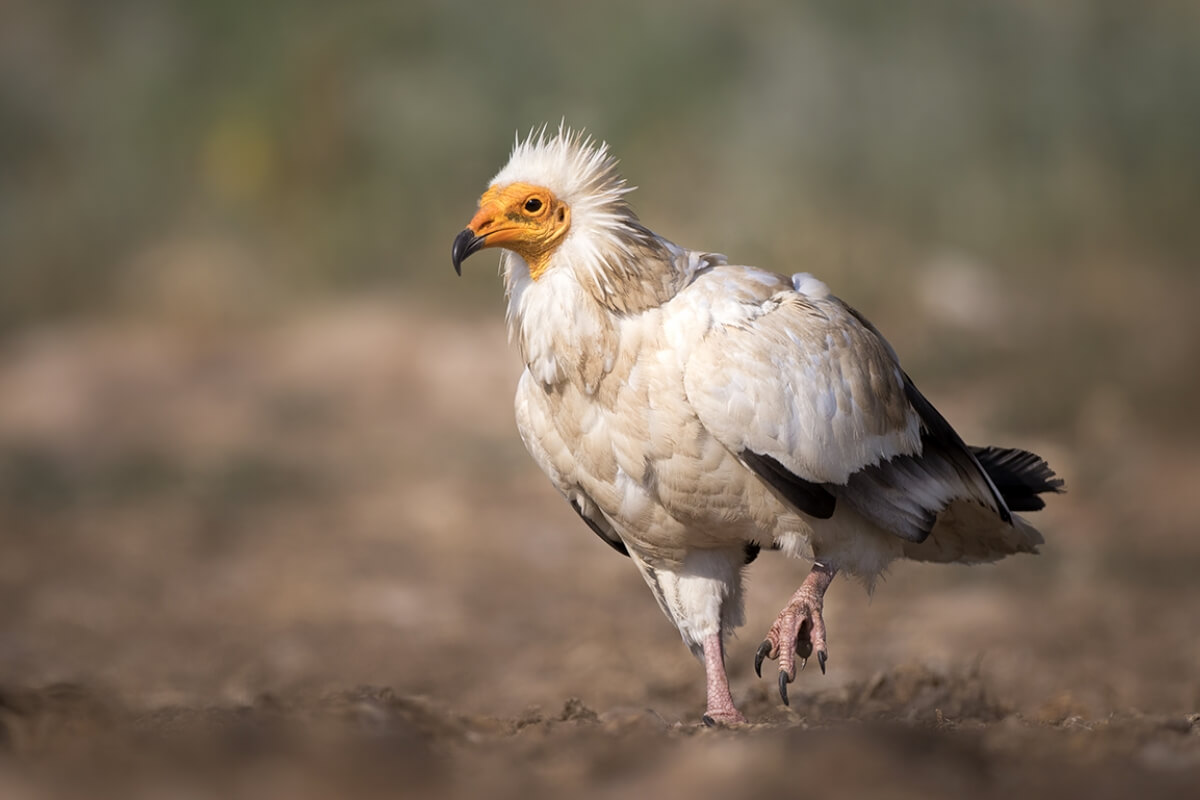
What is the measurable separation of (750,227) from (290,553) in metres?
6.72

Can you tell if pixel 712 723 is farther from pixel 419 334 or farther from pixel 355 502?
pixel 419 334

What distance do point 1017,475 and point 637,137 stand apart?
10.4 meters

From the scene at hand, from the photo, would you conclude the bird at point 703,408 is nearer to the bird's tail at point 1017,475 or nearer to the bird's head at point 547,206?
the bird's head at point 547,206

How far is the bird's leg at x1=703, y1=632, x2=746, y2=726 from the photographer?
209 inches

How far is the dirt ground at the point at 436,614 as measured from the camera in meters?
3.61

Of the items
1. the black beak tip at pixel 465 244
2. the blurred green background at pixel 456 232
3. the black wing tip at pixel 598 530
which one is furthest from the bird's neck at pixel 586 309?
the blurred green background at pixel 456 232

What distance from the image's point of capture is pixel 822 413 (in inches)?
189

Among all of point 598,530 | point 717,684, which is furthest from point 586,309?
point 717,684

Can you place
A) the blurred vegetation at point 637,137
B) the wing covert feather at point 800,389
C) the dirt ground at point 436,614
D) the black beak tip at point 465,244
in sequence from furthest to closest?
1. the blurred vegetation at point 637,137
2. the black beak tip at point 465,244
3. the wing covert feather at point 800,389
4. the dirt ground at point 436,614

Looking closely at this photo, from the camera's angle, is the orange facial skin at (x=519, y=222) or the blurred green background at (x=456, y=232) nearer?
the orange facial skin at (x=519, y=222)

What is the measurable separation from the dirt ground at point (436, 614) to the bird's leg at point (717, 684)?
19.7 inches

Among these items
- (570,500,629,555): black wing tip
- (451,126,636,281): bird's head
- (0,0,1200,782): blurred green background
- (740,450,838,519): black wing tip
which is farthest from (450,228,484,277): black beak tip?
(0,0,1200,782): blurred green background

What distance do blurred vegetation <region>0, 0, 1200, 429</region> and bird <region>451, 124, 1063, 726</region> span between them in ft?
31.0

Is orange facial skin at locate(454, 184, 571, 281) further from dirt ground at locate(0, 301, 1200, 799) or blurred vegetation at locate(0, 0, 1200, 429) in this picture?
blurred vegetation at locate(0, 0, 1200, 429)
